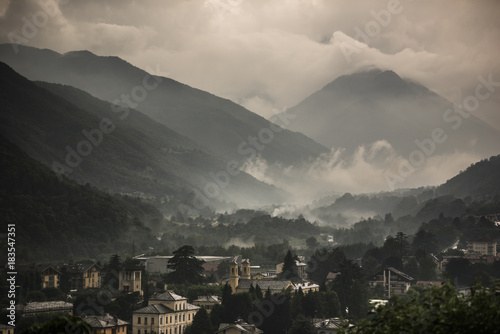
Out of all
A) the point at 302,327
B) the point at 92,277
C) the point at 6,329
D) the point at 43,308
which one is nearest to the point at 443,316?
the point at 302,327

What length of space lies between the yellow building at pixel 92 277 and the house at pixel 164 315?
37.1m

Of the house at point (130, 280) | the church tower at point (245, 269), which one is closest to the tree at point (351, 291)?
the church tower at point (245, 269)

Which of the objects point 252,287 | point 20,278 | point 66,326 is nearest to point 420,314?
point 66,326

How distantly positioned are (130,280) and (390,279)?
5701 cm

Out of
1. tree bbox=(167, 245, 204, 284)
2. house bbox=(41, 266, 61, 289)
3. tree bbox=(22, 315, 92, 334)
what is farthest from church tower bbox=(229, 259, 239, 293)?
tree bbox=(22, 315, 92, 334)

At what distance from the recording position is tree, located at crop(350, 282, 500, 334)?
2143 inches

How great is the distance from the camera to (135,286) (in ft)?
495

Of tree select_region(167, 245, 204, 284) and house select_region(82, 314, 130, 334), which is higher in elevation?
tree select_region(167, 245, 204, 284)

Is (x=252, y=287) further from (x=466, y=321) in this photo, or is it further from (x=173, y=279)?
(x=466, y=321)

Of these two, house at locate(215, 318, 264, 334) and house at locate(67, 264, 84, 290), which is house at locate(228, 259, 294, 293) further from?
house at locate(67, 264, 84, 290)

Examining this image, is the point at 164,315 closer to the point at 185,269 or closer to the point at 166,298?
the point at 166,298

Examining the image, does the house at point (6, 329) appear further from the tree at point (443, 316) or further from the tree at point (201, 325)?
the tree at point (443, 316)

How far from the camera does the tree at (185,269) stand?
16225 centimetres

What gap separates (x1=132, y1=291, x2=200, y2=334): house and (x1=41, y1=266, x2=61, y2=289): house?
3618cm
